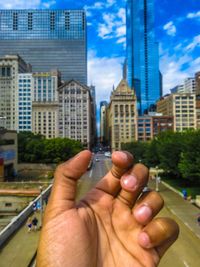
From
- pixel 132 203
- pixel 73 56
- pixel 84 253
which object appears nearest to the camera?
pixel 84 253

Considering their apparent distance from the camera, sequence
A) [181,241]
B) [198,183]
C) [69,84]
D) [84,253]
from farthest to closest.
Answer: [69,84], [198,183], [181,241], [84,253]

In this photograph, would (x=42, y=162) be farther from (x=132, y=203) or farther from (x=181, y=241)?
(x=132, y=203)

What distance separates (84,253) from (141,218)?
0.71 metres

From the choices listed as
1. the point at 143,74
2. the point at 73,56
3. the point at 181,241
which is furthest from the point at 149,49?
the point at 181,241

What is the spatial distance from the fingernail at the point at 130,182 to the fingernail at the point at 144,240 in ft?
1.64

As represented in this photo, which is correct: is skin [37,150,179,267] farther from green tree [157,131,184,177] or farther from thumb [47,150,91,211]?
green tree [157,131,184,177]

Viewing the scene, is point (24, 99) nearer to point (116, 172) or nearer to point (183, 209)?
point (183, 209)

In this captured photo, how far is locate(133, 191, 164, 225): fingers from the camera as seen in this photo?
276 centimetres

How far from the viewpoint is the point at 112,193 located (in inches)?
120

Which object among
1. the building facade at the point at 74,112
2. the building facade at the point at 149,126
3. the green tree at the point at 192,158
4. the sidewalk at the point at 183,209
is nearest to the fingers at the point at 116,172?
the sidewalk at the point at 183,209

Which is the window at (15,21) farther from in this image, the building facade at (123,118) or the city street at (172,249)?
the city street at (172,249)

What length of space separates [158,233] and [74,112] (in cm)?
11550

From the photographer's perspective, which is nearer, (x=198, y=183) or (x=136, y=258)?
(x=136, y=258)

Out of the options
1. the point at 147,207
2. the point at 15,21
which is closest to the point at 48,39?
the point at 15,21
